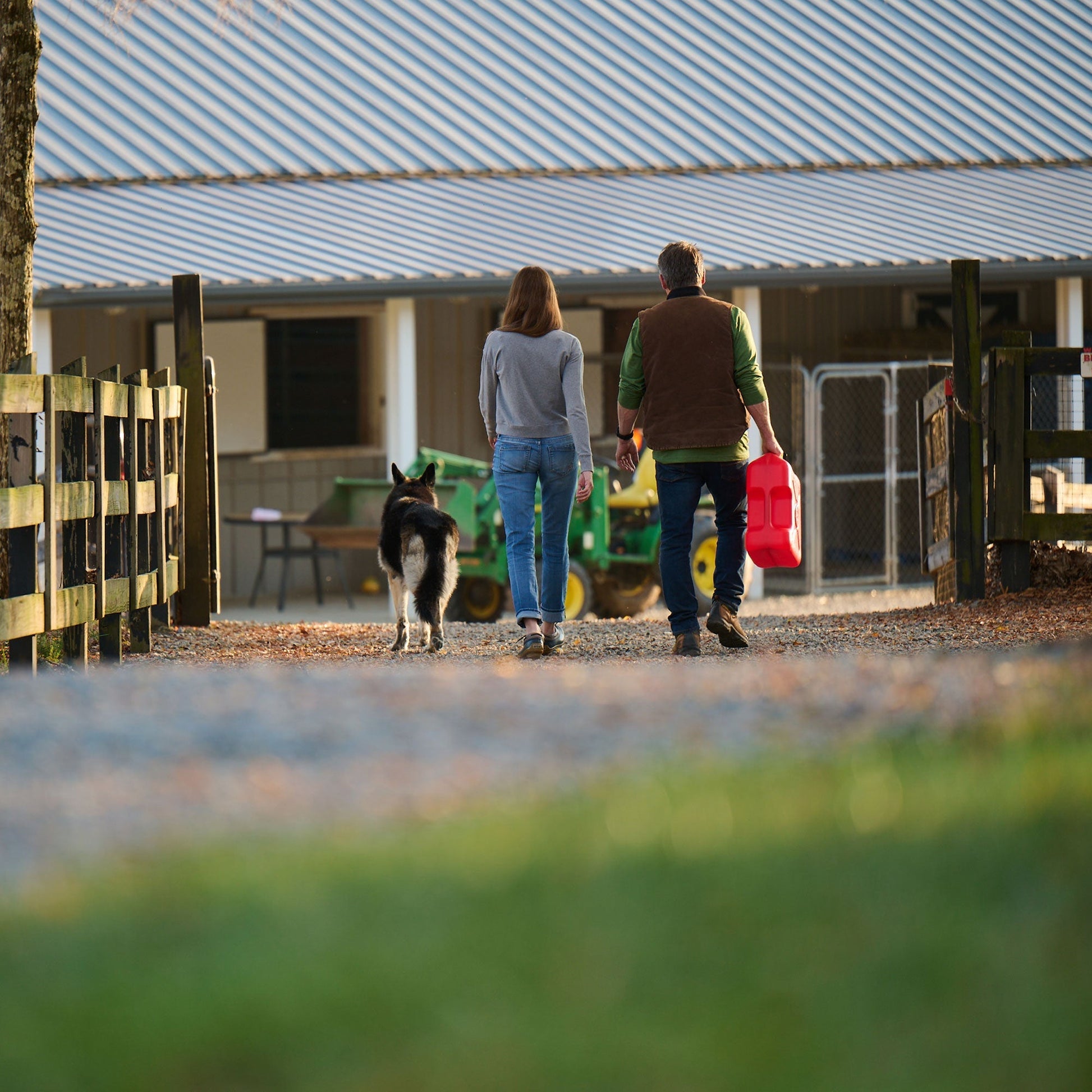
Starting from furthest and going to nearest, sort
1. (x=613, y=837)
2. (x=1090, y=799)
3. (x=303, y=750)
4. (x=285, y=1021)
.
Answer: (x=303, y=750)
(x=1090, y=799)
(x=613, y=837)
(x=285, y=1021)

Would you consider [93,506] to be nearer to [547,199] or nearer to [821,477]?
[821,477]

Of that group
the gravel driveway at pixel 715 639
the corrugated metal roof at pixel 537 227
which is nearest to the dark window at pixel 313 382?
the corrugated metal roof at pixel 537 227

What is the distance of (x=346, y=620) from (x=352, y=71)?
269 inches

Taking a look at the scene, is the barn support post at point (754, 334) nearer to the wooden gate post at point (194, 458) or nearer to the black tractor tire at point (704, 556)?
the black tractor tire at point (704, 556)

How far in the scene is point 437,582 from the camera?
8.63 m

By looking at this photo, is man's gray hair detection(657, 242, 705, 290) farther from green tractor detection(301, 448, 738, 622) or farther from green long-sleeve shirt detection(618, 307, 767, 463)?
green tractor detection(301, 448, 738, 622)

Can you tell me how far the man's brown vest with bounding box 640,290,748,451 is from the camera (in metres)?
7.70

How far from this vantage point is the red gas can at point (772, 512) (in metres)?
7.87

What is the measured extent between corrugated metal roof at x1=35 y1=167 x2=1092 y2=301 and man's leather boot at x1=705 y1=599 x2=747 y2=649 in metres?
6.60

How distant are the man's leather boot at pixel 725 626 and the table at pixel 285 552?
23.0 ft

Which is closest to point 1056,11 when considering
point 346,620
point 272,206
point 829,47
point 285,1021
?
point 829,47

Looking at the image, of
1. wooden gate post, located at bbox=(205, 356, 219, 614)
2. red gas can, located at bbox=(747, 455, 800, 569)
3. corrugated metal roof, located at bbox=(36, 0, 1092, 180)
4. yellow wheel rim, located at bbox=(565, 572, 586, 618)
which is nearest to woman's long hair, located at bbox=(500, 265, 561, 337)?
red gas can, located at bbox=(747, 455, 800, 569)

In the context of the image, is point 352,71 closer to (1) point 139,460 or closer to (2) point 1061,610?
(1) point 139,460

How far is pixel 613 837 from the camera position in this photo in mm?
3133
